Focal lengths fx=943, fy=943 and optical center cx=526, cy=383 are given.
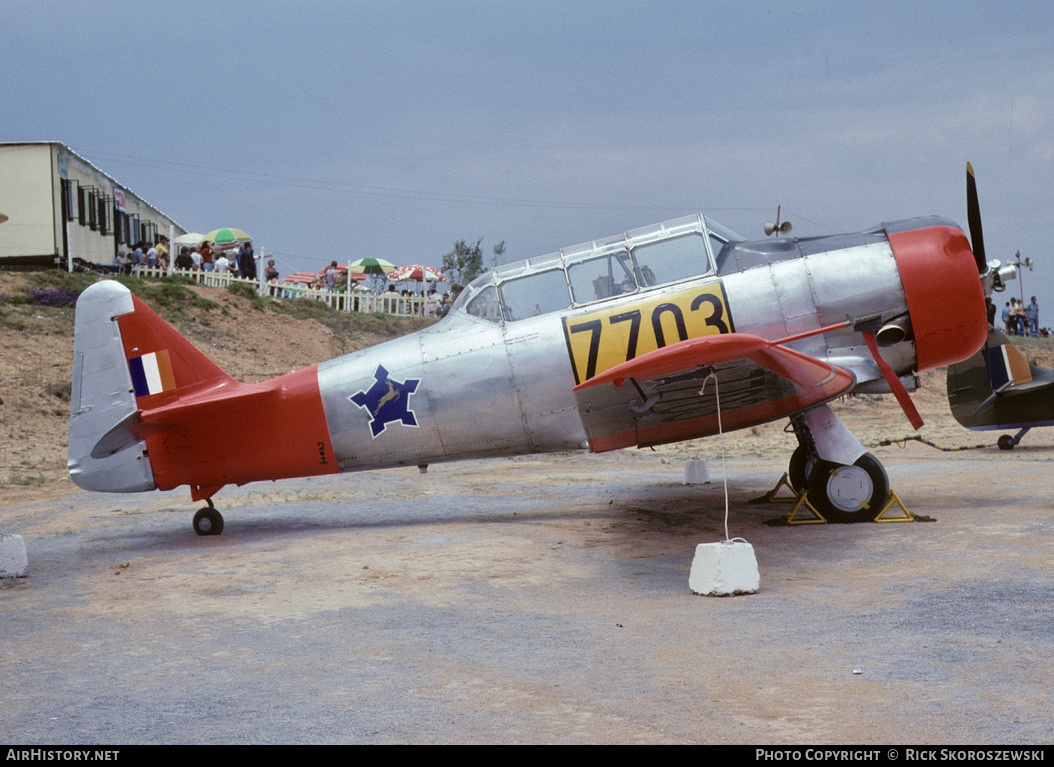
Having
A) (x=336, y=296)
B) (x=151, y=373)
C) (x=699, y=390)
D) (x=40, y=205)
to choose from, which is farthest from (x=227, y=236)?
(x=699, y=390)

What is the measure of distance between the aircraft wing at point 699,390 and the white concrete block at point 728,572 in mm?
1563

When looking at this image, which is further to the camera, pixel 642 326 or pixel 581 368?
pixel 581 368

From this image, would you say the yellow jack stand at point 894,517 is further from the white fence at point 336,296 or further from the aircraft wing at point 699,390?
the white fence at point 336,296

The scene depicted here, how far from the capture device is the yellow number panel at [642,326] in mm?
9828

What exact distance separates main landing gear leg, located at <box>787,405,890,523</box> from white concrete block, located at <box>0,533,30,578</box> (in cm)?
790

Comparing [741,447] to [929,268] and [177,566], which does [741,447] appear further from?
[177,566]

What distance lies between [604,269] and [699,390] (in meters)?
1.89

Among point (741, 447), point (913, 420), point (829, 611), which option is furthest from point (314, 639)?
point (741, 447)

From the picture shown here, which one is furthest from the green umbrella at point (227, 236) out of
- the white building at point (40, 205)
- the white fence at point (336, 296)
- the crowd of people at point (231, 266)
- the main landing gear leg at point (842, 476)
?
the main landing gear leg at point (842, 476)

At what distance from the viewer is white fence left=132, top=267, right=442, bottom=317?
34250mm

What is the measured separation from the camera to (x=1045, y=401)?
1591 cm

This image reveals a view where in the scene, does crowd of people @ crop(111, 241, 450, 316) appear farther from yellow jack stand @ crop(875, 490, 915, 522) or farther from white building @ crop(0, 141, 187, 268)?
yellow jack stand @ crop(875, 490, 915, 522)

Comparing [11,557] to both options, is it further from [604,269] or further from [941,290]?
[941,290]

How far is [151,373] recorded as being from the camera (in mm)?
10898
